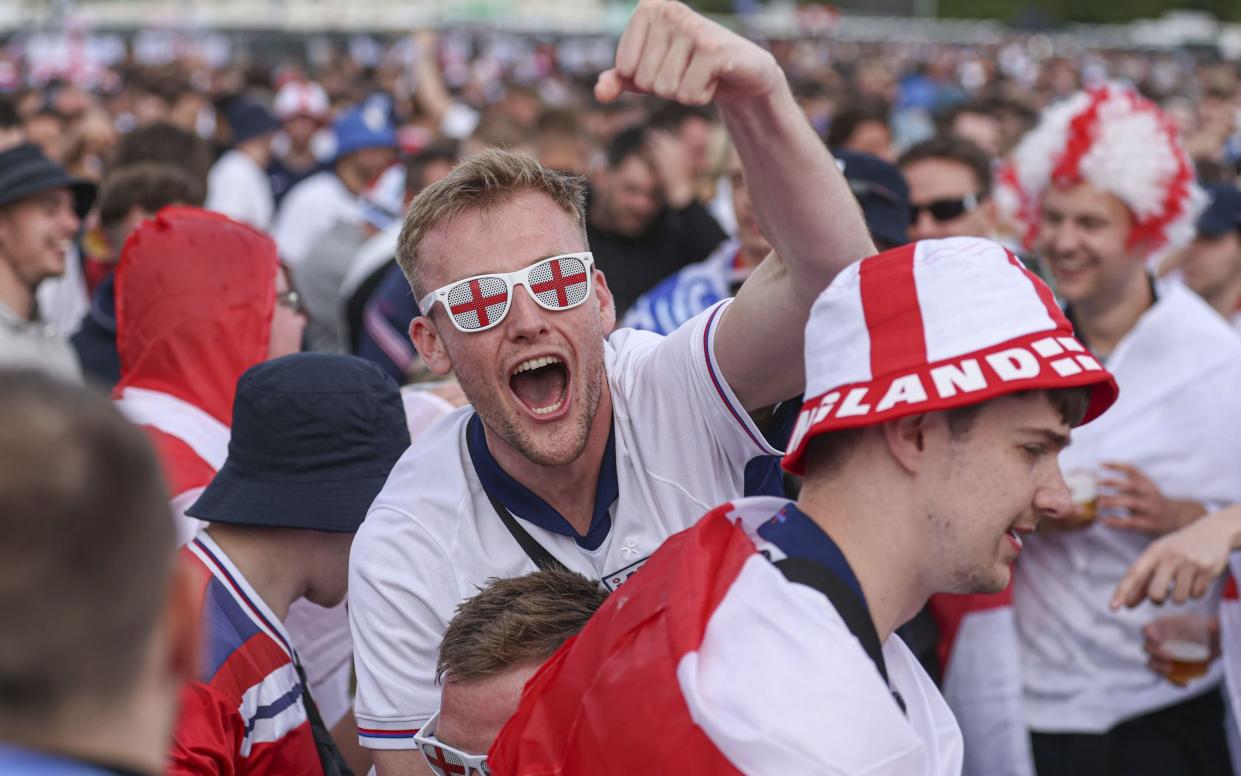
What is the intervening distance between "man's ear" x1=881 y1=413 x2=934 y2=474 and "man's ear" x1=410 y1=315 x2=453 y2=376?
108 cm

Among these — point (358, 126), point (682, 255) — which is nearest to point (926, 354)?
point (682, 255)

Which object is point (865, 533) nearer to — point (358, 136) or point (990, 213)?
point (990, 213)

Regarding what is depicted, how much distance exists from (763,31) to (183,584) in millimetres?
47704

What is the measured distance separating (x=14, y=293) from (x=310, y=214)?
3909mm

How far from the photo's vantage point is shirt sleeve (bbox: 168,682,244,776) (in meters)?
2.31

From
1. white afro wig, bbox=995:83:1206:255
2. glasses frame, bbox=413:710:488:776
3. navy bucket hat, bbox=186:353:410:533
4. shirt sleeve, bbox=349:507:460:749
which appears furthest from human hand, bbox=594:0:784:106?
white afro wig, bbox=995:83:1206:255

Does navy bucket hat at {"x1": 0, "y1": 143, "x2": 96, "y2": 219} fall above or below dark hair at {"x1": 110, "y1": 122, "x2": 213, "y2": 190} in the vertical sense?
above

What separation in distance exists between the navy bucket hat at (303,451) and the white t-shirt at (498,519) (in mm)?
259

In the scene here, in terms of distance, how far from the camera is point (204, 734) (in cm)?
238

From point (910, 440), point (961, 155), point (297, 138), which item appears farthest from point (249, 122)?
point (910, 440)

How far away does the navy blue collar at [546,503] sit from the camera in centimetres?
252

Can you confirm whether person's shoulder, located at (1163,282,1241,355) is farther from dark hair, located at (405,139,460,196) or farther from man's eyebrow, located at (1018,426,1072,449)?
dark hair, located at (405,139,460,196)

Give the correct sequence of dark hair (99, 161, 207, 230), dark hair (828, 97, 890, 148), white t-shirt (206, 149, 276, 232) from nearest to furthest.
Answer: dark hair (99, 161, 207, 230) < dark hair (828, 97, 890, 148) < white t-shirt (206, 149, 276, 232)

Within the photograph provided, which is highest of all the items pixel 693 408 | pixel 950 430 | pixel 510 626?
pixel 950 430
